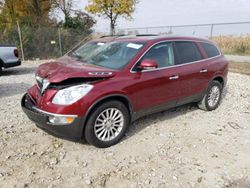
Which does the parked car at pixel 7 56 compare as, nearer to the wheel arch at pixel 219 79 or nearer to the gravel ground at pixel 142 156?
the gravel ground at pixel 142 156

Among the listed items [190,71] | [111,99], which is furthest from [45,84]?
[190,71]

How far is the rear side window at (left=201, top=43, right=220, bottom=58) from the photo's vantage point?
5.52m

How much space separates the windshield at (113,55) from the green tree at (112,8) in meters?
19.7

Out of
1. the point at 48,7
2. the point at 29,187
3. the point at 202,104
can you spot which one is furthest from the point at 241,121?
the point at 48,7

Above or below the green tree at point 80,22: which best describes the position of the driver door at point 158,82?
below

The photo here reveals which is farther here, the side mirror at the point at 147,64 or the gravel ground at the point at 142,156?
the side mirror at the point at 147,64

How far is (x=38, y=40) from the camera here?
15.6 meters

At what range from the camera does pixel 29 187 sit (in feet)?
9.85

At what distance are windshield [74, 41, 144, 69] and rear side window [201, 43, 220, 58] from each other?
1.88 meters

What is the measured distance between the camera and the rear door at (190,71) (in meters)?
4.82

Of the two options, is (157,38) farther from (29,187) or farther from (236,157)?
(29,187)

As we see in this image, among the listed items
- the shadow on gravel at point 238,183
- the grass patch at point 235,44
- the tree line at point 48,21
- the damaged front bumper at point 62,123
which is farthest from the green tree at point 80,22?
the shadow on gravel at point 238,183

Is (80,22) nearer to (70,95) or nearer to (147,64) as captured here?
(147,64)

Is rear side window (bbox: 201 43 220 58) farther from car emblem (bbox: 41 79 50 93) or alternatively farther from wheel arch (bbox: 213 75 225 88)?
car emblem (bbox: 41 79 50 93)
